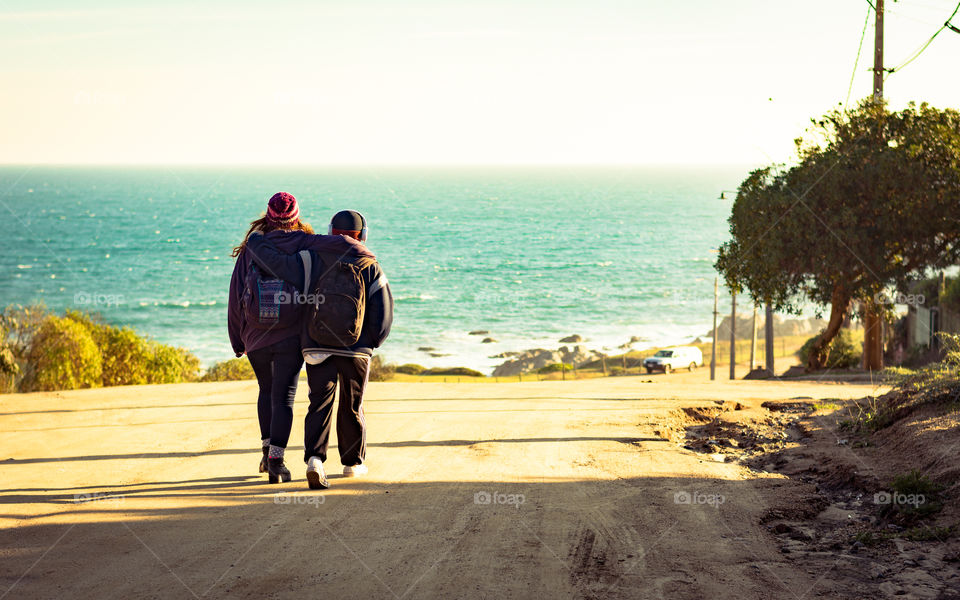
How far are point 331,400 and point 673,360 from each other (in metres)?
44.3

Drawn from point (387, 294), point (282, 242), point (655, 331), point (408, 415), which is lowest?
point (655, 331)

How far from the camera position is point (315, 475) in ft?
21.3

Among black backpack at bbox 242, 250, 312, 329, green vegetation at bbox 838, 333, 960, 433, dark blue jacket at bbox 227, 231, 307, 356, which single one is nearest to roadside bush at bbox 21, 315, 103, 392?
dark blue jacket at bbox 227, 231, 307, 356

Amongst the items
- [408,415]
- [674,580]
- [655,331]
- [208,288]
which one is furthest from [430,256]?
[674,580]

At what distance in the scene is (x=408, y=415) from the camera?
36.0 ft

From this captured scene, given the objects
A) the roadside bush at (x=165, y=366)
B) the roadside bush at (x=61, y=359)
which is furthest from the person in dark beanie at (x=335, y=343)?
the roadside bush at (x=165, y=366)

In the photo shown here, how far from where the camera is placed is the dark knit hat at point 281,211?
22.1ft

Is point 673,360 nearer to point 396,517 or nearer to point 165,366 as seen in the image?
point 165,366

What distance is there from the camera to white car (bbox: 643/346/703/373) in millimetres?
48062

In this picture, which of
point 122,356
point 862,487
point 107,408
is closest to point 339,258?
point 862,487

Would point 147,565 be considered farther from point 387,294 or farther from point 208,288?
point 208,288

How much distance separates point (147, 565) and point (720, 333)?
6595 cm

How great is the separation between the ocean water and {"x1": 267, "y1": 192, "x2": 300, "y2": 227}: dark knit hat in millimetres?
21728

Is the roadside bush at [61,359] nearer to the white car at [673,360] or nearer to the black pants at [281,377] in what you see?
the black pants at [281,377]
